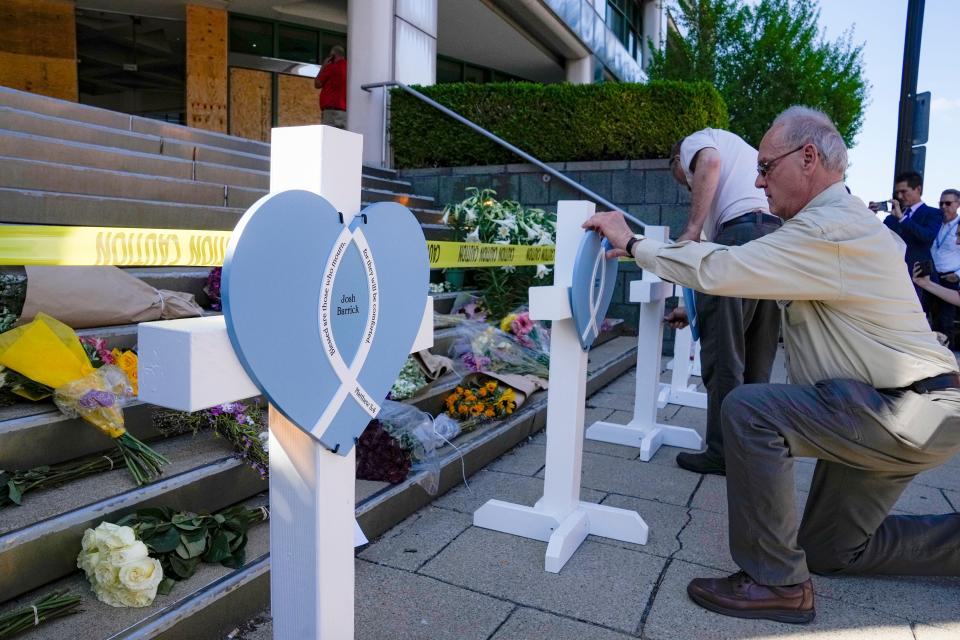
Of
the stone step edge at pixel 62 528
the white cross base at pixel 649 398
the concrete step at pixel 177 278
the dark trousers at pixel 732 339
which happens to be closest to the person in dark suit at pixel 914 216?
the white cross base at pixel 649 398

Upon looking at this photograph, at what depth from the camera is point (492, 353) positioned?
5125 millimetres

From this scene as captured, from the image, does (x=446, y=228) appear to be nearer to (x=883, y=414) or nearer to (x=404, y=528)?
(x=404, y=528)

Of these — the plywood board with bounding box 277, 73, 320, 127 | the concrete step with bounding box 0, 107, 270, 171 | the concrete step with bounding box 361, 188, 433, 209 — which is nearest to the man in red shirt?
the concrete step with bounding box 361, 188, 433, 209

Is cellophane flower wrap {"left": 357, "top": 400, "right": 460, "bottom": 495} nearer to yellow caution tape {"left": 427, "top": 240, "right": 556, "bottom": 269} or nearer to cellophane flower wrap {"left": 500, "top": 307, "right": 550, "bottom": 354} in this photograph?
yellow caution tape {"left": 427, "top": 240, "right": 556, "bottom": 269}

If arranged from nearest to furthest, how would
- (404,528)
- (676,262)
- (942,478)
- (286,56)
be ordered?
(676,262) < (404,528) < (942,478) < (286,56)

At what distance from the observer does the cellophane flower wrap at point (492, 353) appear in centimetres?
486

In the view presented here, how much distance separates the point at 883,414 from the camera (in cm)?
236

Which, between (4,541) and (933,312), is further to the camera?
(933,312)

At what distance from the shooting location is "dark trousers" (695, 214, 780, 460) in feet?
12.5

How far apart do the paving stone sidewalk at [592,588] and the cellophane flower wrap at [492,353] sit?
1.40m

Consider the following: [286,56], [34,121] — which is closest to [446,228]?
[34,121]

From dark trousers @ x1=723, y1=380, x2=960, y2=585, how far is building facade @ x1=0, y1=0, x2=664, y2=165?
25.3ft

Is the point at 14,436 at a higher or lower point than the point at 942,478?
higher

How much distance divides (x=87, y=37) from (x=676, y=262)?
46.0 feet
